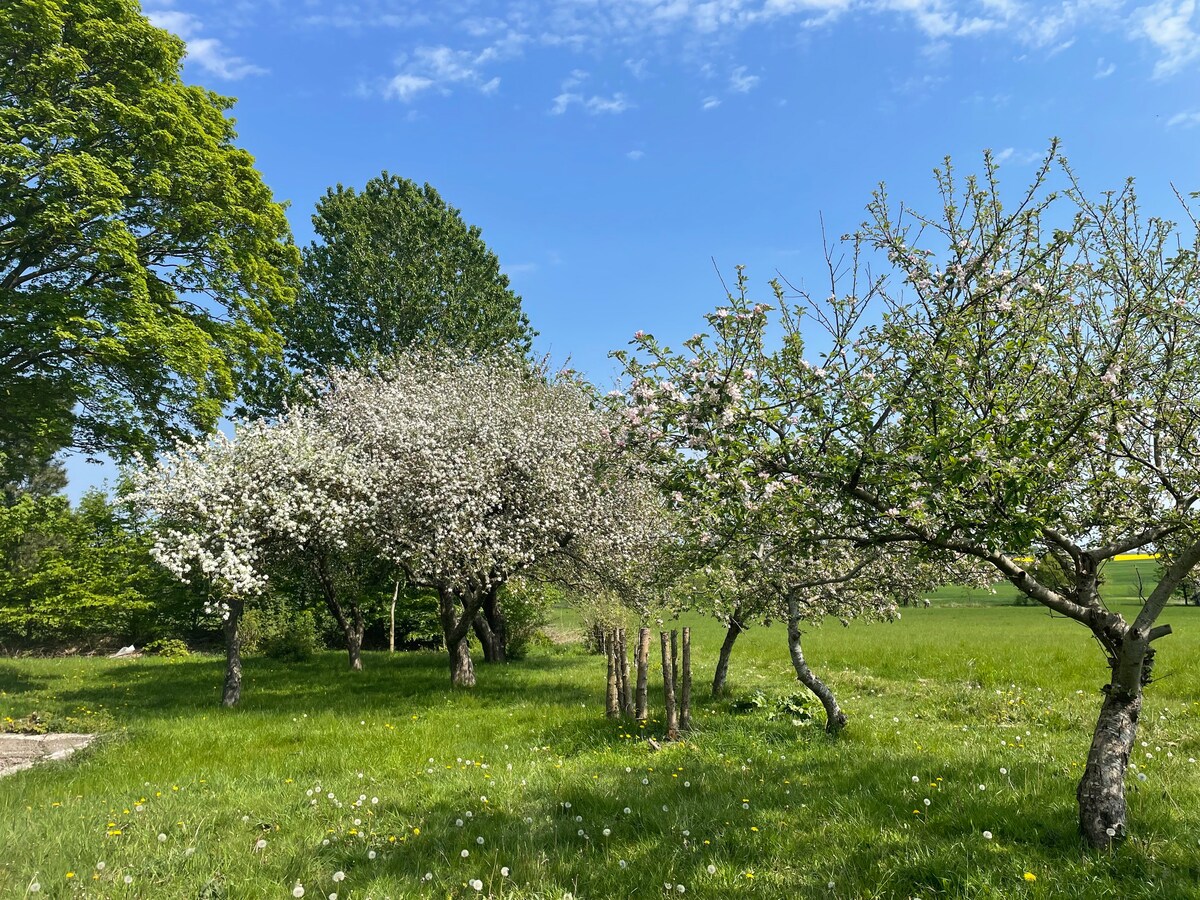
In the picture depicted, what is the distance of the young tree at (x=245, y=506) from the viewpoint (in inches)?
592

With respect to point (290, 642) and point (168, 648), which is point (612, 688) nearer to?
point (290, 642)

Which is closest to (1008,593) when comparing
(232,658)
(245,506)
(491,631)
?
(491,631)

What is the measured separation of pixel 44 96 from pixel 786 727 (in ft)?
76.8

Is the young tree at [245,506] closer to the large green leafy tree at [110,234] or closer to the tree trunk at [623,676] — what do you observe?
the large green leafy tree at [110,234]

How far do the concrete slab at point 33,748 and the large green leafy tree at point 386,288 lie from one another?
19.1 m

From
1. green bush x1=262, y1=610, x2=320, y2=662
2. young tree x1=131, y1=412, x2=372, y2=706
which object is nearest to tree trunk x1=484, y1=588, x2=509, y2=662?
green bush x1=262, y1=610, x2=320, y2=662

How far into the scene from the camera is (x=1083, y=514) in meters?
6.74

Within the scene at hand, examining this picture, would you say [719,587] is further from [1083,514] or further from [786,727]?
[1083,514]

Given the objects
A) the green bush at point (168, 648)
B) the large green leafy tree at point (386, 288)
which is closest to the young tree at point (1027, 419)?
the large green leafy tree at point (386, 288)

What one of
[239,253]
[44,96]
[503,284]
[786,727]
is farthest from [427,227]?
[786,727]

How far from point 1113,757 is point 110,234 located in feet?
72.8

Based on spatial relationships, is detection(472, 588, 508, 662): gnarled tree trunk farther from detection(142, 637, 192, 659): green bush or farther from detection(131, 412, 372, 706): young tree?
detection(142, 637, 192, 659): green bush

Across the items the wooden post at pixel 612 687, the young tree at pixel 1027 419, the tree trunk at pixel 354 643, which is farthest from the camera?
the tree trunk at pixel 354 643

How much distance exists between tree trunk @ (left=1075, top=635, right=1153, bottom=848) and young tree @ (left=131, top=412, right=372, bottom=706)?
14433 mm
